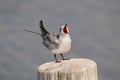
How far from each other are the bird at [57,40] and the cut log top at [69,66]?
1.63ft

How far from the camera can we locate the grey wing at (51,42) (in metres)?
5.82

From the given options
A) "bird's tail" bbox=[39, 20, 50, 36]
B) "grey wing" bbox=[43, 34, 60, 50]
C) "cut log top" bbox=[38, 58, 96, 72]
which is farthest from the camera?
"grey wing" bbox=[43, 34, 60, 50]

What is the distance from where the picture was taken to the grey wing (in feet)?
19.1

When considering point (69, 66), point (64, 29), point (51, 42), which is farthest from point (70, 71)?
point (51, 42)

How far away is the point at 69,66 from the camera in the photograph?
470cm

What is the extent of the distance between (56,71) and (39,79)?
266 millimetres

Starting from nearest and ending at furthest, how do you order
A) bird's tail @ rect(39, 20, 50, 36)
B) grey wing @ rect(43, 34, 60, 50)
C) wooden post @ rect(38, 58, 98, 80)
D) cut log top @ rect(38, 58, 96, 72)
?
1. wooden post @ rect(38, 58, 98, 80)
2. cut log top @ rect(38, 58, 96, 72)
3. bird's tail @ rect(39, 20, 50, 36)
4. grey wing @ rect(43, 34, 60, 50)

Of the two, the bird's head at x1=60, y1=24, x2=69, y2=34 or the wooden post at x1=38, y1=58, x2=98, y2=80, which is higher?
the bird's head at x1=60, y1=24, x2=69, y2=34

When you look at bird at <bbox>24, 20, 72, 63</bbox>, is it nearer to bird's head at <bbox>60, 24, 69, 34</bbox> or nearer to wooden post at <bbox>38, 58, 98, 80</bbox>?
bird's head at <bbox>60, 24, 69, 34</bbox>

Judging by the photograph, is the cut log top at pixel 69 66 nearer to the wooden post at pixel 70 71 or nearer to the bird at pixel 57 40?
the wooden post at pixel 70 71

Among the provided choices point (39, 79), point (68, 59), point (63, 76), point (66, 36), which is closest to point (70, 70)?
point (63, 76)

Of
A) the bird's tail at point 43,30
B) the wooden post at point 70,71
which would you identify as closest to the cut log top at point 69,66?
the wooden post at point 70,71

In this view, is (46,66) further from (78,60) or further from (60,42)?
(60,42)

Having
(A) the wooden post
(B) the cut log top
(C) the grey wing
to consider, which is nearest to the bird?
(C) the grey wing
